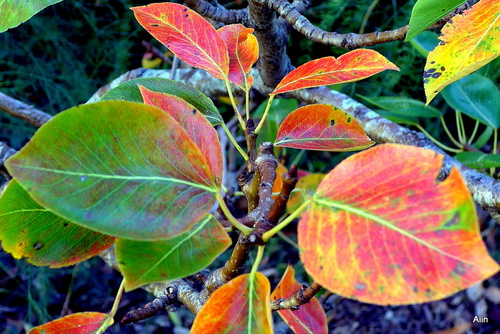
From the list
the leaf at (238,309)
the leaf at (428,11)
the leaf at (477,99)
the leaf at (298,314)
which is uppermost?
the leaf at (428,11)

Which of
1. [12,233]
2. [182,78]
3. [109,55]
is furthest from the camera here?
[109,55]

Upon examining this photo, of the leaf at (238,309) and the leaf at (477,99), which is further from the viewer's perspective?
the leaf at (477,99)

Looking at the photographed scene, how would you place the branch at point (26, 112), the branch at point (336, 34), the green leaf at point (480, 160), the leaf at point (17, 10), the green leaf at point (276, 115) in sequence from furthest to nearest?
the green leaf at point (276, 115)
the branch at point (26, 112)
the green leaf at point (480, 160)
the branch at point (336, 34)
the leaf at point (17, 10)

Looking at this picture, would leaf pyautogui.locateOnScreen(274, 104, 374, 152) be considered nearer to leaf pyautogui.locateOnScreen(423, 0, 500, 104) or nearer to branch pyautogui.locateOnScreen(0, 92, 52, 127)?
leaf pyautogui.locateOnScreen(423, 0, 500, 104)

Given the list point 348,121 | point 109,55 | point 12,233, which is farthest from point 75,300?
point 348,121

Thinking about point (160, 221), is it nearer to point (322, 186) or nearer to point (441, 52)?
point (322, 186)

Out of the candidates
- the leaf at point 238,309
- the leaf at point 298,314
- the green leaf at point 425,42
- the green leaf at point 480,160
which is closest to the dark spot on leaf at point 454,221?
the leaf at point 238,309

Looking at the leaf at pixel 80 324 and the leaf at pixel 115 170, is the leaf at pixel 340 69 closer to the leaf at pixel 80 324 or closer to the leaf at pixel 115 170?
the leaf at pixel 115 170
